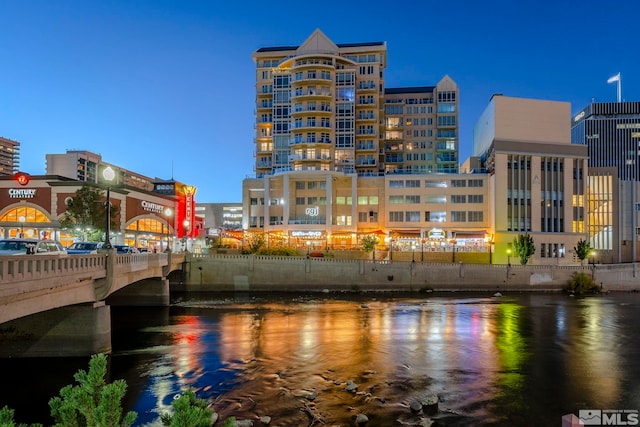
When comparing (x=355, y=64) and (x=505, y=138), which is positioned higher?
(x=355, y=64)

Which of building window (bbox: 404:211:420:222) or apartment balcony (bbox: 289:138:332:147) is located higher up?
apartment balcony (bbox: 289:138:332:147)

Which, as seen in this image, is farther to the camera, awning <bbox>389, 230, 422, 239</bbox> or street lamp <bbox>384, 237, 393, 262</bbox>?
awning <bbox>389, 230, 422, 239</bbox>

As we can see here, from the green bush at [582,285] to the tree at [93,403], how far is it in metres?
70.6

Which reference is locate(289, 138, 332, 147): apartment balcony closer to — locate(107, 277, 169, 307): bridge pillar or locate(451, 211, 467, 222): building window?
locate(451, 211, 467, 222): building window

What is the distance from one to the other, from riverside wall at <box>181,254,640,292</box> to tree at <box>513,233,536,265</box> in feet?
27.2

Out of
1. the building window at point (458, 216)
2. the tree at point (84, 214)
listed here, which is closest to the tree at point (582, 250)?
the building window at point (458, 216)

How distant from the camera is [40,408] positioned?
1931cm

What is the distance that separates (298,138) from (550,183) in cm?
4949

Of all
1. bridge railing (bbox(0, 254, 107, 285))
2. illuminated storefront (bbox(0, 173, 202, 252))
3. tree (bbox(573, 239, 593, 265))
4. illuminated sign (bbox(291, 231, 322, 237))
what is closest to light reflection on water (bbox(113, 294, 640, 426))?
bridge railing (bbox(0, 254, 107, 285))

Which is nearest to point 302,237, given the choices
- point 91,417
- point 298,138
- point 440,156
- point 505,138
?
point 298,138

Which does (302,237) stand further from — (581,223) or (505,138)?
(581,223)

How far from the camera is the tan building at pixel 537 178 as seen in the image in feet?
279

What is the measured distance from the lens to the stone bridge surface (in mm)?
15906

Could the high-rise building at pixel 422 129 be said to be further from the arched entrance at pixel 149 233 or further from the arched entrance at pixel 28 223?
the arched entrance at pixel 28 223
